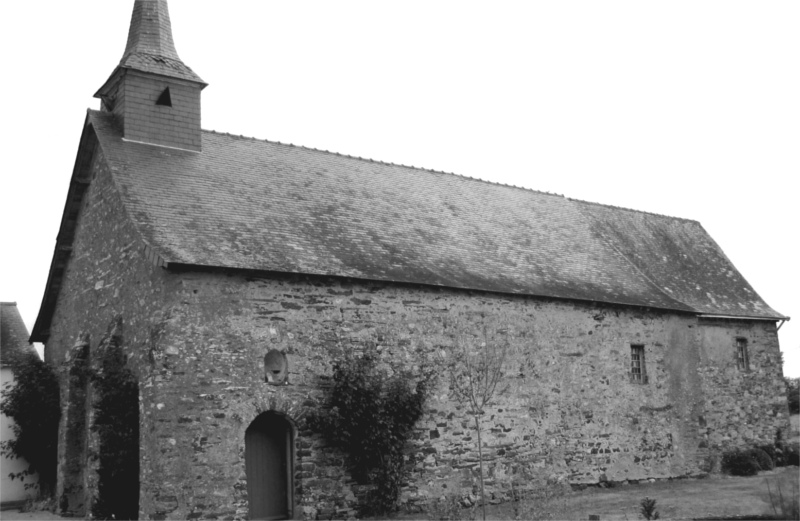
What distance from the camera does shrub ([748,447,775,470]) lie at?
24.0m

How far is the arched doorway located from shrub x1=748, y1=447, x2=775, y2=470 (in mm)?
15029

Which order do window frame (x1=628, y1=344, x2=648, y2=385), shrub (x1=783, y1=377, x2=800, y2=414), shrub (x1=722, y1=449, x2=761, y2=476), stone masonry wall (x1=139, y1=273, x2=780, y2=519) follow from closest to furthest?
stone masonry wall (x1=139, y1=273, x2=780, y2=519) < window frame (x1=628, y1=344, x2=648, y2=385) < shrub (x1=722, y1=449, x2=761, y2=476) < shrub (x1=783, y1=377, x2=800, y2=414)

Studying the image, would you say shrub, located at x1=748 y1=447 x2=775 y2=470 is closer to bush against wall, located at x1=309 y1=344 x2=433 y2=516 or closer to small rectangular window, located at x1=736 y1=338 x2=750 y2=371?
small rectangular window, located at x1=736 y1=338 x2=750 y2=371

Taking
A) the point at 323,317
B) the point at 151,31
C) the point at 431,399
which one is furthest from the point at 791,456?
the point at 151,31

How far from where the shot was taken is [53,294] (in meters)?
21.8

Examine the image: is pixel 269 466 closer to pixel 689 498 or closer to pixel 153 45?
pixel 689 498

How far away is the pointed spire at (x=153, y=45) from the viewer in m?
19.9

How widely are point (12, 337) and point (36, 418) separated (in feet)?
19.0

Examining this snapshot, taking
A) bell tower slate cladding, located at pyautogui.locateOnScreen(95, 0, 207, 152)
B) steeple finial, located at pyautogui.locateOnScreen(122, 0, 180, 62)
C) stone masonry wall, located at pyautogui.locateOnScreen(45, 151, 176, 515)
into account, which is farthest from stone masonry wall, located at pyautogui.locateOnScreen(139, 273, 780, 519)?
steeple finial, located at pyautogui.locateOnScreen(122, 0, 180, 62)

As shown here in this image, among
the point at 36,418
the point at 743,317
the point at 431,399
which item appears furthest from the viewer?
the point at 743,317

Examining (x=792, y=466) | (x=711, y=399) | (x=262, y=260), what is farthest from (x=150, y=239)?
(x=792, y=466)

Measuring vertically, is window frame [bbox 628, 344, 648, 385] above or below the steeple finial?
below

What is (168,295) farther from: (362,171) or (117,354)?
(362,171)

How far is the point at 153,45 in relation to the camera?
814 inches
